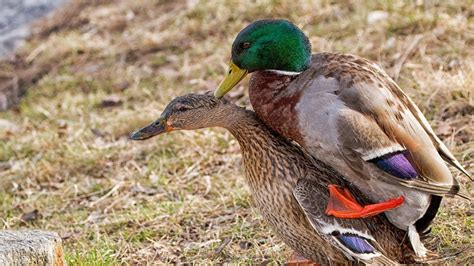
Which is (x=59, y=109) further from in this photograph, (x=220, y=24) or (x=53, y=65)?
(x=220, y=24)

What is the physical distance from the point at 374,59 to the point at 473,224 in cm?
241

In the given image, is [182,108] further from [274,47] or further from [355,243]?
[355,243]

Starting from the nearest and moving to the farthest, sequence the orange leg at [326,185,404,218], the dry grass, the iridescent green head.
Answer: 1. the orange leg at [326,185,404,218]
2. the iridescent green head
3. the dry grass

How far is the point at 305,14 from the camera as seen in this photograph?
24.5 feet

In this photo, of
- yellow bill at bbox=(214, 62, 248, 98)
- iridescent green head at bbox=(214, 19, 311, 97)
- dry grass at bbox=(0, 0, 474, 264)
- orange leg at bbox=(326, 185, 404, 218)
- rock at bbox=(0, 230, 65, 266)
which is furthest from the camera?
dry grass at bbox=(0, 0, 474, 264)

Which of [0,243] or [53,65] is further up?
[0,243]

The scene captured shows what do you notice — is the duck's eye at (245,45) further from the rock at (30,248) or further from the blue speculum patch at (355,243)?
the rock at (30,248)

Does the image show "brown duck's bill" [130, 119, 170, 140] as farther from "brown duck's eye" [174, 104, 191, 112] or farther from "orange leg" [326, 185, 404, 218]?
"orange leg" [326, 185, 404, 218]

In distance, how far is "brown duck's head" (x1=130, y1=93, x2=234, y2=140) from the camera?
13.1 feet

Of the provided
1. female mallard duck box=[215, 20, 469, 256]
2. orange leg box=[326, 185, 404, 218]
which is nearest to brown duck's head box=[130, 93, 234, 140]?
female mallard duck box=[215, 20, 469, 256]

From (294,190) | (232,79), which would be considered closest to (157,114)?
(232,79)

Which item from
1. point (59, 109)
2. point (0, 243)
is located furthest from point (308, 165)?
point (59, 109)

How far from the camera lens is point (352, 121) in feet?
12.3

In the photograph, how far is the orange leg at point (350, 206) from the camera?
12.3 ft
